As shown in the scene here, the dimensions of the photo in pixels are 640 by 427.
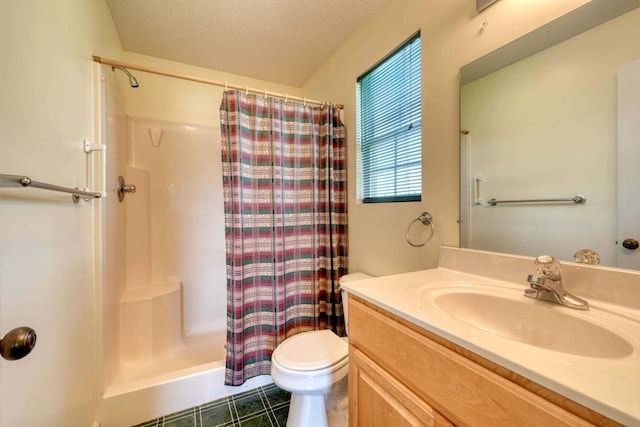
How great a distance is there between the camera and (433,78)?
3.92 ft

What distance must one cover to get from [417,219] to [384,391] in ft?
2.62

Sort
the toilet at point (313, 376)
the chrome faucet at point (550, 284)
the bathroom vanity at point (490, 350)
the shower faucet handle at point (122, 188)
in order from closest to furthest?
the bathroom vanity at point (490, 350), the chrome faucet at point (550, 284), the toilet at point (313, 376), the shower faucet handle at point (122, 188)

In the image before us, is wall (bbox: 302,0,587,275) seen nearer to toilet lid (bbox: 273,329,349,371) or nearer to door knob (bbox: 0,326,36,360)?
toilet lid (bbox: 273,329,349,371)

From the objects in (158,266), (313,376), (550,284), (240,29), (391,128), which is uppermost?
(240,29)

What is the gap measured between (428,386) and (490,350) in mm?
218

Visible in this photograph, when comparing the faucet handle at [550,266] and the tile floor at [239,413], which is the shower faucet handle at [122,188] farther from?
the faucet handle at [550,266]

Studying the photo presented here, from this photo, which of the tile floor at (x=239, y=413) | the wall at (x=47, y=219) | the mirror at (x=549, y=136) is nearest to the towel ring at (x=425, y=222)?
the mirror at (x=549, y=136)

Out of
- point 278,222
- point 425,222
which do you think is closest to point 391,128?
point 425,222

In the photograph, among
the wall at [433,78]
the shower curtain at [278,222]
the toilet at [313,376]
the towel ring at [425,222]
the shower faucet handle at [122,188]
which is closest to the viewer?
the wall at [433,78]

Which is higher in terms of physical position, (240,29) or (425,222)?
(240,29)

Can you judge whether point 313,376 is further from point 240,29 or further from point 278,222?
point 240,29

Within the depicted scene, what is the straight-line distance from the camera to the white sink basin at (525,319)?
23.1 inches

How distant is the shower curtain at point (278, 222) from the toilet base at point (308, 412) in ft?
1.28

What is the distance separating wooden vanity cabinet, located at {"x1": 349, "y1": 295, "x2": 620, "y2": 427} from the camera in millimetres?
420
